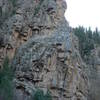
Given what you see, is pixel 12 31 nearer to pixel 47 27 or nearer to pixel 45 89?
pixel 47 27

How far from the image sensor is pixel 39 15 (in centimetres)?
3909

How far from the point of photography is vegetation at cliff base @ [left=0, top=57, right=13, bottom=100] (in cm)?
3109

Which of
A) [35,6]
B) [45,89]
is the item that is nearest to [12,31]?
[35,6]

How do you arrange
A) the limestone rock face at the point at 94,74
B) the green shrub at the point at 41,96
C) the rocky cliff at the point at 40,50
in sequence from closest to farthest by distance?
the green shrub at the point at 41,96 < the rocky cliff at the point at 40,50 < the limestone rock face at the point at 94,74

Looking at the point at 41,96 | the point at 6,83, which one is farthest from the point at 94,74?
the point at 6,83

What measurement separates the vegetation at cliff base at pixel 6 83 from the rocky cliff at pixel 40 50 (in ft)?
2.82

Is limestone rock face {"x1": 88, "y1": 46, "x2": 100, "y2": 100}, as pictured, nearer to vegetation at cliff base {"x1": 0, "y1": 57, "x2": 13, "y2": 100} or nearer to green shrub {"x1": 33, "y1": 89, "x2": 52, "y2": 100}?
green shrub {"x1": 33, "y1": 89, "x2": 52, "y2": 100}

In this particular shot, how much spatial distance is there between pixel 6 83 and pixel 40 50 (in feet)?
20.0

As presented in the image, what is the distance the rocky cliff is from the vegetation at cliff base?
859mm

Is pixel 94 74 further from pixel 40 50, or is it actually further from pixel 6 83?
pixel 6 83

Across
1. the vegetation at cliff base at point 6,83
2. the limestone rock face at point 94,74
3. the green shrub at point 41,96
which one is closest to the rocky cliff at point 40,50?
the green shrub at point 41,96

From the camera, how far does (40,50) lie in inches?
1403

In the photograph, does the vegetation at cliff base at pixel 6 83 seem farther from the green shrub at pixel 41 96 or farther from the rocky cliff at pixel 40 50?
the green shrub at pixel 41 96

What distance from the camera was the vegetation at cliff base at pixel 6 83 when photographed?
31.1 m
